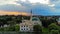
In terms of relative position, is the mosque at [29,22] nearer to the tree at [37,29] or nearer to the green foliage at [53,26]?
the tree at [37,29]

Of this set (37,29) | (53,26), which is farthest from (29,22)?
(53,26)

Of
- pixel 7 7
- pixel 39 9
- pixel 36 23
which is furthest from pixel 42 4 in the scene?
pixel 7 7

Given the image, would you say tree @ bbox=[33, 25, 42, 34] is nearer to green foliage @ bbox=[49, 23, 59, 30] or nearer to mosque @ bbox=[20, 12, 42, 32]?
mosque @ bbox=[20, 12, 42, 32]

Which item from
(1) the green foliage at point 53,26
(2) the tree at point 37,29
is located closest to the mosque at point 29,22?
(2) the tree at point 37,29

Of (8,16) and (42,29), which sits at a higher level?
(8,16)

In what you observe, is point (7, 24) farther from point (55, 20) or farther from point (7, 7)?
point (55, 20)

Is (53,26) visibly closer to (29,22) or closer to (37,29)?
(37,29)

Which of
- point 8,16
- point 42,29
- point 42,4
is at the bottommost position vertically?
point 42,29

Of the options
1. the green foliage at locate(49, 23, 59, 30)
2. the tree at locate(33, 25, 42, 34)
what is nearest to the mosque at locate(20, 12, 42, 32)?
the tree at locate(33, 25, 42, 34)
